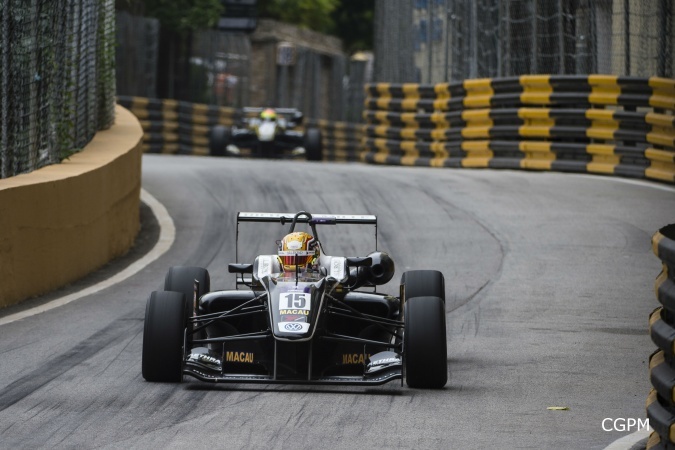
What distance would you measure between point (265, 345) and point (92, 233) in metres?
5.78

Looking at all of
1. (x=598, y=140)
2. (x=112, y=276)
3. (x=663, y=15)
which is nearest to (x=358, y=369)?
(x=112, y=276)

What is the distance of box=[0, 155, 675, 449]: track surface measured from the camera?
7.42m

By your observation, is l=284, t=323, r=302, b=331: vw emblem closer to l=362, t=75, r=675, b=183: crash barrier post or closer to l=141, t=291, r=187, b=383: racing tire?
l=141, t=291, r=187, b=383: racing tire

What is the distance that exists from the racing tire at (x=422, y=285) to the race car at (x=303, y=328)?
0.01m

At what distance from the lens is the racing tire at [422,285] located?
9844 millimetres

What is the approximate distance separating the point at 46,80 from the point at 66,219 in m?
1.83

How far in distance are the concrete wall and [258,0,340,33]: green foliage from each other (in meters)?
38.9

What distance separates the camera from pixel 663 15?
19.2 m

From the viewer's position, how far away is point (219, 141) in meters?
30.0

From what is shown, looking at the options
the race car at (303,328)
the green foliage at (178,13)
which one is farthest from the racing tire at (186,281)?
→ the green foliage at (178,13)

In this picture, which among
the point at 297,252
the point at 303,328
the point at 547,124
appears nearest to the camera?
the point at 303,328

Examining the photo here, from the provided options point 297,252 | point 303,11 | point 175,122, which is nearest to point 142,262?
point 297,252

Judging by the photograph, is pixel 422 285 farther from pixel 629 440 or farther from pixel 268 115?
pixel 268 115

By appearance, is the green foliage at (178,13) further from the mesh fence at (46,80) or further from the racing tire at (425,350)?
the racing tire at (425,350)
